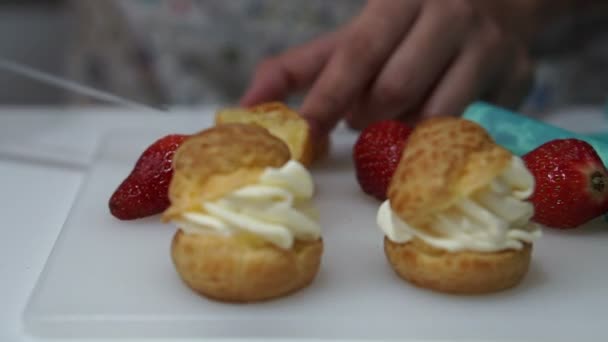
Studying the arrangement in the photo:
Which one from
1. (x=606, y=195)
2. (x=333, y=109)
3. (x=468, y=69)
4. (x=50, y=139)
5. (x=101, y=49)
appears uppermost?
(x=606, y=195)

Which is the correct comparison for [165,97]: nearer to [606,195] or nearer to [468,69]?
[468,69]

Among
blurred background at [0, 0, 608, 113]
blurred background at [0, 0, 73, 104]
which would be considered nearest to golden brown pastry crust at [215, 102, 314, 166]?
blurred background at [0, 0, 608, 113]

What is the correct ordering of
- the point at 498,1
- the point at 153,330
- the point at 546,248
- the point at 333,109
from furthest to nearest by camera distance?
the point at 498,1, the point at 333,109, the point at 546,248, the point at 153,330

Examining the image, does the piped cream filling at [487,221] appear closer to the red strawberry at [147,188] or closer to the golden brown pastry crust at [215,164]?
the golden brown pastry crust at [215,164]

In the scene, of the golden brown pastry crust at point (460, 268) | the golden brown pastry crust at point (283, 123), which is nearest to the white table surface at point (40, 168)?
the golden brown pastry crust at point (283, 123)

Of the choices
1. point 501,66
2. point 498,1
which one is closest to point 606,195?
point 501,66

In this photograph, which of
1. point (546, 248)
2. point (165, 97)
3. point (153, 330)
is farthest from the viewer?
point (165, 97)
